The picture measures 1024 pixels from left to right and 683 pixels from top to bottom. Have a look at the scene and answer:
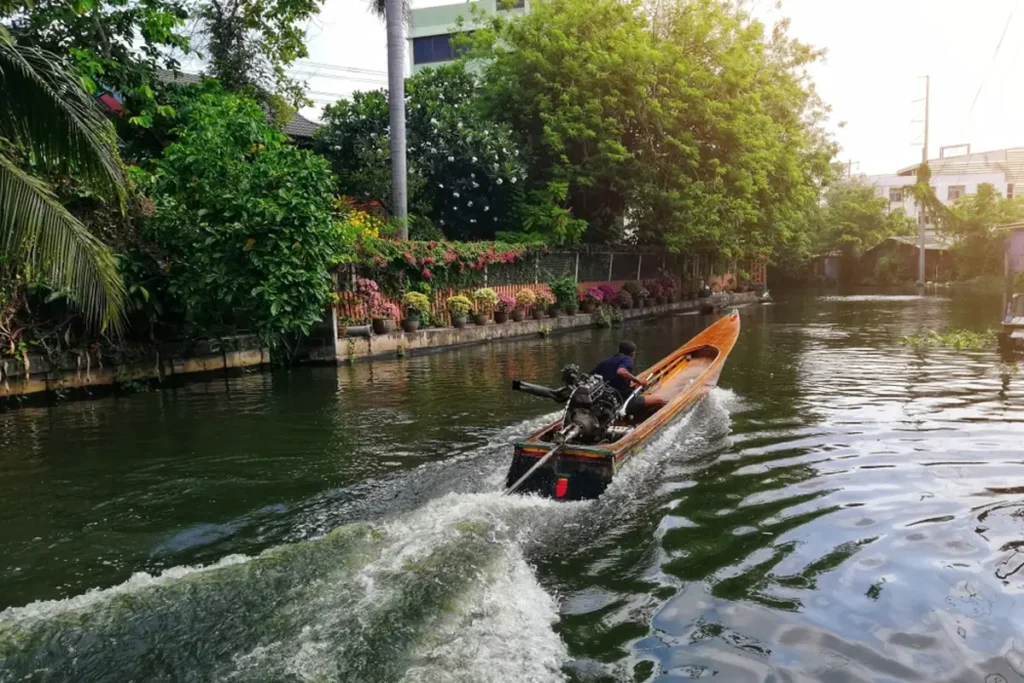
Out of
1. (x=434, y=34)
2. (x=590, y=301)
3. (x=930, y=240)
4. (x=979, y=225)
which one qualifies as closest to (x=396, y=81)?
(x=590, y=301)

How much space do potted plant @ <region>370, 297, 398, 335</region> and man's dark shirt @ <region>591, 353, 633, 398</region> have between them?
8740mm

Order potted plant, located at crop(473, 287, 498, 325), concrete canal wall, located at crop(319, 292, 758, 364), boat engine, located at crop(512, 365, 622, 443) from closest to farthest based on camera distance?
boat engine, located at crop(512, 365, 622, 443) < concrete canal wall, located at crop(319, 292, 758, 364) < potted plant, located at crop(473, 287, 498, 325)

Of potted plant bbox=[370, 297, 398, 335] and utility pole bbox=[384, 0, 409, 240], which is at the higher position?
utility pole bbox=[384, 0, 409, 240]

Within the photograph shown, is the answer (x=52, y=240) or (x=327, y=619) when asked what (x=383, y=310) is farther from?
(x=327, y=619)

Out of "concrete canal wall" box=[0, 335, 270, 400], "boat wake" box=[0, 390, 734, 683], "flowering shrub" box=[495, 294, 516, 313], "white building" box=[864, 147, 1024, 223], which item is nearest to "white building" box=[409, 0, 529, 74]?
"flowering shrub" box=[495, 294, 516, 313]

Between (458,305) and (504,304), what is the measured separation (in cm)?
181

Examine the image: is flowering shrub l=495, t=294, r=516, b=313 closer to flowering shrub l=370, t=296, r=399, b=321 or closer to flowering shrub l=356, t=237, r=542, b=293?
flowering shrub l=356, t=237, r=542, b=293

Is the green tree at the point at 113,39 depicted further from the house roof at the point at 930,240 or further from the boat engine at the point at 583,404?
the house roof at the point at 930,240

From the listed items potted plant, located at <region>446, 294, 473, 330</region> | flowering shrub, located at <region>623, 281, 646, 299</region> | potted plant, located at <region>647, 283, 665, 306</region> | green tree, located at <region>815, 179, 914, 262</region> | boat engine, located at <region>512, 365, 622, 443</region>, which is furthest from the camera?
green tree, located at <region>815, 179, 914, 262</region>

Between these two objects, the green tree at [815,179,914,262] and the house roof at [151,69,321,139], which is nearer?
the house roof at [151,69,321,139]

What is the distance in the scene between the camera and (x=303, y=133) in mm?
24641

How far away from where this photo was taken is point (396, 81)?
1645 cm

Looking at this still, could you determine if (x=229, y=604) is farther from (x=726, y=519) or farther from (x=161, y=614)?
(x=726, y=519)

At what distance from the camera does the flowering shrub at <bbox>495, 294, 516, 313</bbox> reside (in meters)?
19.4
